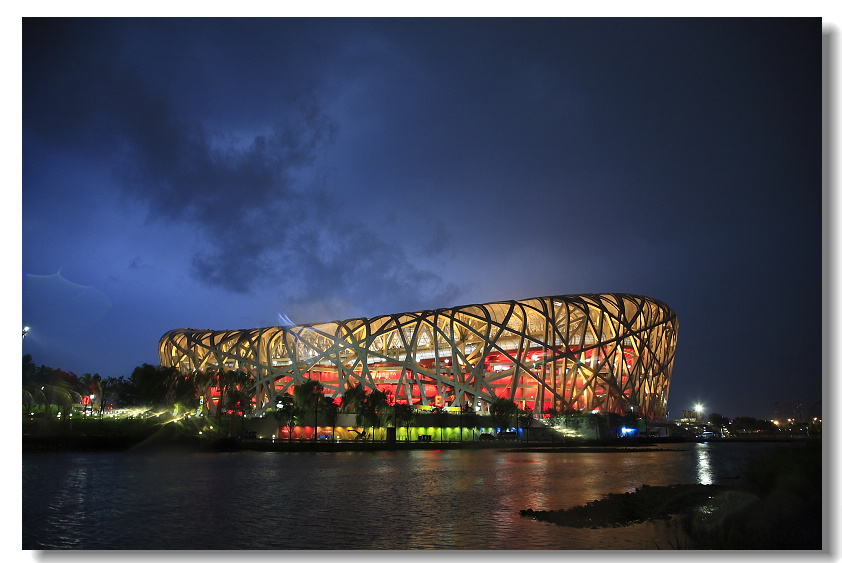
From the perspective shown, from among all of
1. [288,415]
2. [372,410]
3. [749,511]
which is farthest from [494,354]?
[749,511]

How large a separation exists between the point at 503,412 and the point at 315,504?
5100 centimetres

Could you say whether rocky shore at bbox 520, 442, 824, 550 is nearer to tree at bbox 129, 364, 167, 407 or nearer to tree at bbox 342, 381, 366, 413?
tree at bbox 342, 381, 366, 413

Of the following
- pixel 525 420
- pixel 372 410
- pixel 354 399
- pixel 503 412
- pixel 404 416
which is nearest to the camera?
pixel 372 410

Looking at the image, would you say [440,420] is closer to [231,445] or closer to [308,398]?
[308,398]

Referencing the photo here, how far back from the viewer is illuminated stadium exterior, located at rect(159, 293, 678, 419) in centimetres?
7456

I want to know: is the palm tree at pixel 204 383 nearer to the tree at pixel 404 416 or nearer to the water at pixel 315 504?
the tree at pixel 404 416

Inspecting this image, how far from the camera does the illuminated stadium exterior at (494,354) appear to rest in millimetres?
74562

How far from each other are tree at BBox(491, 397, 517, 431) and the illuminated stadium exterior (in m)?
3.92

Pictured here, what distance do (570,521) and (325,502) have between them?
27.3 feet

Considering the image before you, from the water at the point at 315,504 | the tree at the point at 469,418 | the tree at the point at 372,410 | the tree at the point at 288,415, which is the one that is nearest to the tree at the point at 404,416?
the tree at the point at 372,410

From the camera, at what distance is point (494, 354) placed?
7756cm

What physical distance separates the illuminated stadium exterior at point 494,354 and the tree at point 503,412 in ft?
12.9
